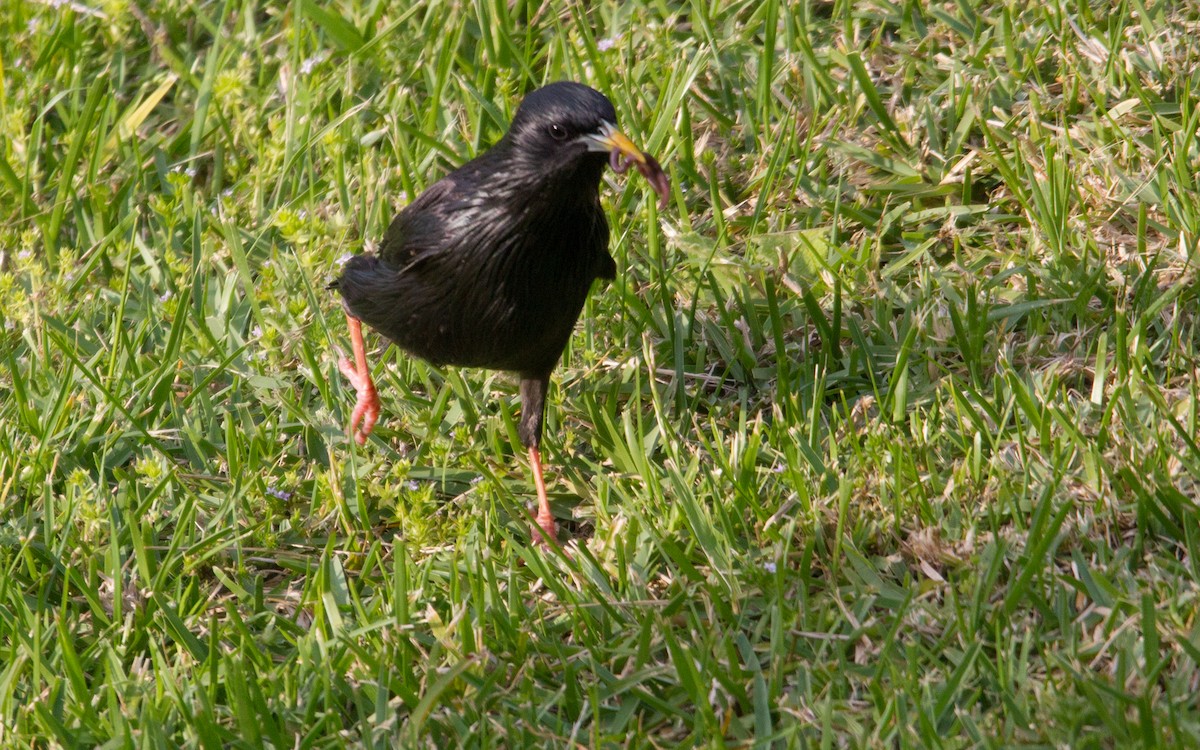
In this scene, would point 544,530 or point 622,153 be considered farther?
point 544,530

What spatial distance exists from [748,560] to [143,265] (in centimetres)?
302

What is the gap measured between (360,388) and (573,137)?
4.79 ft

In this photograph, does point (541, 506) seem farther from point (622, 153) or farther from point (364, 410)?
point (622, 153)

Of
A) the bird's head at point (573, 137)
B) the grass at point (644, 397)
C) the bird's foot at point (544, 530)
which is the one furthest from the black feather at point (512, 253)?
the grass at point (644, 397)

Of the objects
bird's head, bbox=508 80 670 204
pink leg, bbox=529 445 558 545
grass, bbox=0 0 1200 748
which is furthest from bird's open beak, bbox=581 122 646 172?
pink leg, bbox=529 445 558 545

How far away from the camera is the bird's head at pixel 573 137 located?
419 centimetres

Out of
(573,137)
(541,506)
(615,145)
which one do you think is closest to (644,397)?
(541,506)

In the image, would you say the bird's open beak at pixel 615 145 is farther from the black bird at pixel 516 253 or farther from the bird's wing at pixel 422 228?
the bird's wing at pixel 422 228

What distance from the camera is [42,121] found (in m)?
6.43

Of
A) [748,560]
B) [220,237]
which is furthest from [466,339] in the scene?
[220,237]

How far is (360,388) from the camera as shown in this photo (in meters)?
5.36

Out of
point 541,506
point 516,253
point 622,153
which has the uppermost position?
point 622,153

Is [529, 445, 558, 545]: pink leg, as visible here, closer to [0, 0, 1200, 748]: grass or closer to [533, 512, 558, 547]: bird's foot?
[533, 512, 558, 547]: bird's foot

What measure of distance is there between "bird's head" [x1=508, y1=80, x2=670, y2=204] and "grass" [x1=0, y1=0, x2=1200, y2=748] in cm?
96
